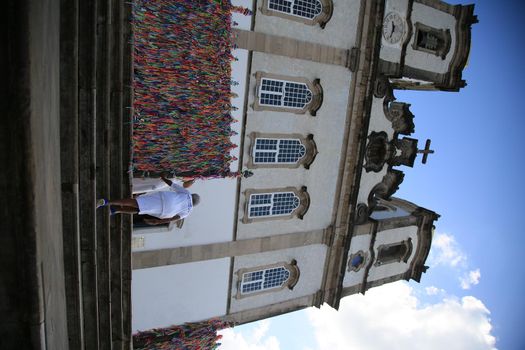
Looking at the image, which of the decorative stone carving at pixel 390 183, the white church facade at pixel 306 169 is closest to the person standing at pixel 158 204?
the white church facade at pixel 306 169

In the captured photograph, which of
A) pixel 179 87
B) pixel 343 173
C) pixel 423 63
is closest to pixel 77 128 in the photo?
pixel 179 87

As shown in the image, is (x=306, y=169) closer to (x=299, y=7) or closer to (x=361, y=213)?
(x=361, y=213)

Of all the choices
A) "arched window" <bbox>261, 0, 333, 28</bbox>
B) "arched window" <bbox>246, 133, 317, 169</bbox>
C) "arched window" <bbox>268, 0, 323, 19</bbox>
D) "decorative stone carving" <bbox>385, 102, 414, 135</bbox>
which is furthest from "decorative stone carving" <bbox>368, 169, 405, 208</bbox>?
"arched window" <bbox>268, 0, 323, 19</bbox>

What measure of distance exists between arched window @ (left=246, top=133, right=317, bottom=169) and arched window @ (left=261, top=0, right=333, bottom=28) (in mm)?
3952

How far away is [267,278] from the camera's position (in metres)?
15.4

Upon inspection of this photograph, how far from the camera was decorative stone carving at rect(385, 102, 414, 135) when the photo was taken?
17.7m

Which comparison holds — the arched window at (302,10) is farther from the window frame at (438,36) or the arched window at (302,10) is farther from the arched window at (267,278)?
the arched window at (267,278)

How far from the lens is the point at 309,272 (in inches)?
638

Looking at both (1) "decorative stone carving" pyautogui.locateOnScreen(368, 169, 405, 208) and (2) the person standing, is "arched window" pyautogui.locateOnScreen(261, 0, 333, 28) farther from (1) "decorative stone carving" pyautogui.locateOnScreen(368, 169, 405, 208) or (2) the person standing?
(1) "decorative stone carving" pyautogui.locateOnScreen(368, 169, 405, 208)

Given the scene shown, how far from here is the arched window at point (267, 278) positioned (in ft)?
48.4

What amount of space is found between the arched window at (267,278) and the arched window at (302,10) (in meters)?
8.84

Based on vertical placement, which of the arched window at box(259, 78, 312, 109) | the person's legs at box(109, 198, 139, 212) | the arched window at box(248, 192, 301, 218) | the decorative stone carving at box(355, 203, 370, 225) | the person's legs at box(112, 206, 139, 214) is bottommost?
the decorative stone carving at box(355, 203, 370, 225)

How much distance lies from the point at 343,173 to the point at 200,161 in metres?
6.32

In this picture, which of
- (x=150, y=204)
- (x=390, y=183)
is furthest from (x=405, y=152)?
(x=150, y=204)
